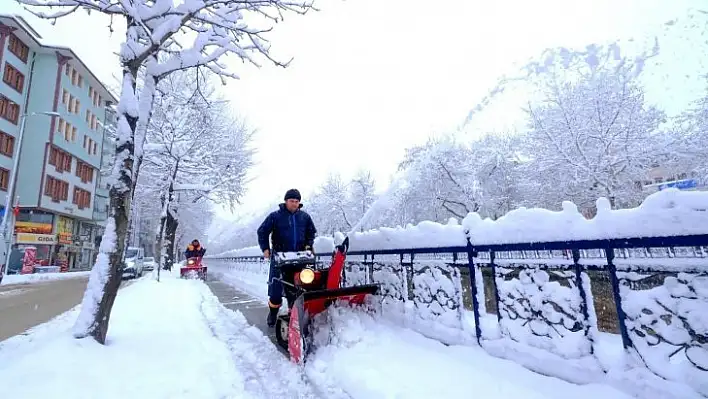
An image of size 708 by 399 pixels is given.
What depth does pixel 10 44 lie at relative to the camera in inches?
1178

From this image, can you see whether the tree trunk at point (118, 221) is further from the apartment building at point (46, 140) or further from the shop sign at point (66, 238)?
the shop sign at point (66, 238)

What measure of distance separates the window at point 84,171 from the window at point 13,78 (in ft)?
28.5

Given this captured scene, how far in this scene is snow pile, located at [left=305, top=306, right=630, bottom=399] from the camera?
2.78m

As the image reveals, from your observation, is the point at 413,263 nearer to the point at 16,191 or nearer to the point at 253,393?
the point at 253,393

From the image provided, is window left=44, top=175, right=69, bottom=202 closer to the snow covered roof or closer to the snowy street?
the snow covered roof

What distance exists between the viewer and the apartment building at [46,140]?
2964 cm

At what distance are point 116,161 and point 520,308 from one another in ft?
17.1

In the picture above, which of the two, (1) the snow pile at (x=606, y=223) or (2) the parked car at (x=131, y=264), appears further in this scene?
(2) the parked car at (x=131, y=264)

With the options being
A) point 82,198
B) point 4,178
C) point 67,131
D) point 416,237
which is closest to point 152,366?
point 416,237

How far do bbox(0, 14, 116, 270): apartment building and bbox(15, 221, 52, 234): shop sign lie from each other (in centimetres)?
7

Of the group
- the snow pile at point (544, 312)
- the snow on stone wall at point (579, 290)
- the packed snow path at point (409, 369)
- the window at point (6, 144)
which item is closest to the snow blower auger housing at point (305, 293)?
the packed snow path at point (409, 369)

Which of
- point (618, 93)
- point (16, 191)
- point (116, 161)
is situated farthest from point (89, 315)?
point (16, 191)

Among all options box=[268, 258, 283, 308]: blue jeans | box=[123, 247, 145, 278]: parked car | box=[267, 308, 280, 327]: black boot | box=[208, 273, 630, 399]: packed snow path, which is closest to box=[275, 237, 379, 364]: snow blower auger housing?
box=[208, 273, 630, 399]: packed snow path

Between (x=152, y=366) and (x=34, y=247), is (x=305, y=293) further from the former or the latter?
(x=34, y=247)
